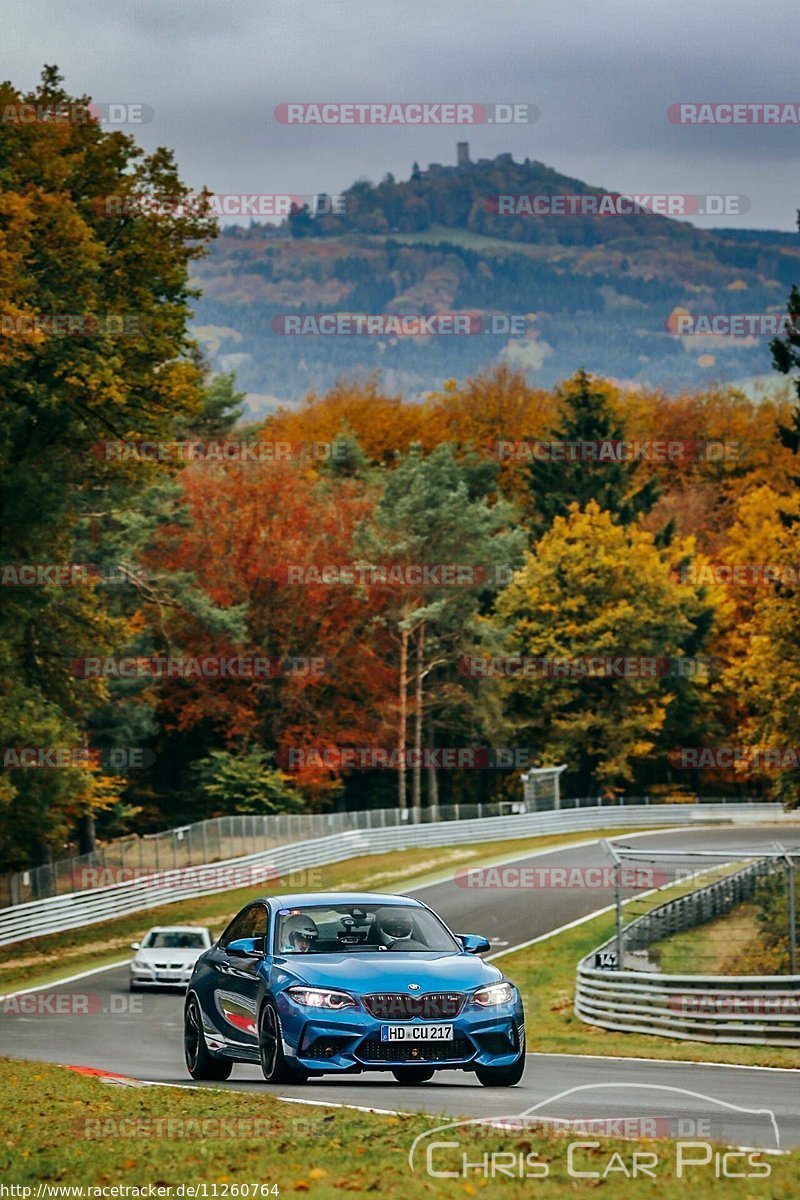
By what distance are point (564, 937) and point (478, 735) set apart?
140 feet

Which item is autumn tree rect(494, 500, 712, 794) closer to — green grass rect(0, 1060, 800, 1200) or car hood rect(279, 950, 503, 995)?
car hood rect(279, 950, 503, 995)

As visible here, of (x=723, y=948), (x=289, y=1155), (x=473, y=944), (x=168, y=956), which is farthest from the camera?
(x=723, y=948)

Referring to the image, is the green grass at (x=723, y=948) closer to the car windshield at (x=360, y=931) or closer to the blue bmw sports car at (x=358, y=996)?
the car windshield at (x=360, y=931)

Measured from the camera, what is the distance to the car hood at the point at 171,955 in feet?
116

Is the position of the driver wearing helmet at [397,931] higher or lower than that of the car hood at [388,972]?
higher

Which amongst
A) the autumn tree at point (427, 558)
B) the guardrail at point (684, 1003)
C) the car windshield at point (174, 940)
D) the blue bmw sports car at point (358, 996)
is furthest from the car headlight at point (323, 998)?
the autumn tree at point (427, 558)

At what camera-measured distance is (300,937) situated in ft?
47.0

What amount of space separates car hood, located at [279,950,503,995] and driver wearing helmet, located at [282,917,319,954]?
0.16 m

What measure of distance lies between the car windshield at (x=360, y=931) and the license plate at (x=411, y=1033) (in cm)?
90

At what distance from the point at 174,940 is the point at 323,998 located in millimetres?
23383

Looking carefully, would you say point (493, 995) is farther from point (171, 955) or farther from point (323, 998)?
point (171, 955)

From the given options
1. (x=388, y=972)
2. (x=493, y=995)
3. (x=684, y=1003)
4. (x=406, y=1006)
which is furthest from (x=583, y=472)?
(x=406, y=1006)

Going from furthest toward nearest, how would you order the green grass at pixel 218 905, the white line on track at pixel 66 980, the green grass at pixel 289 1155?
the green grass at pixel 218 905, the white line on track at pixel 66 980, the green grass at pixel 289 1155

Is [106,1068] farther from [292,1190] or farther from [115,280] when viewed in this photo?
[115,280]
